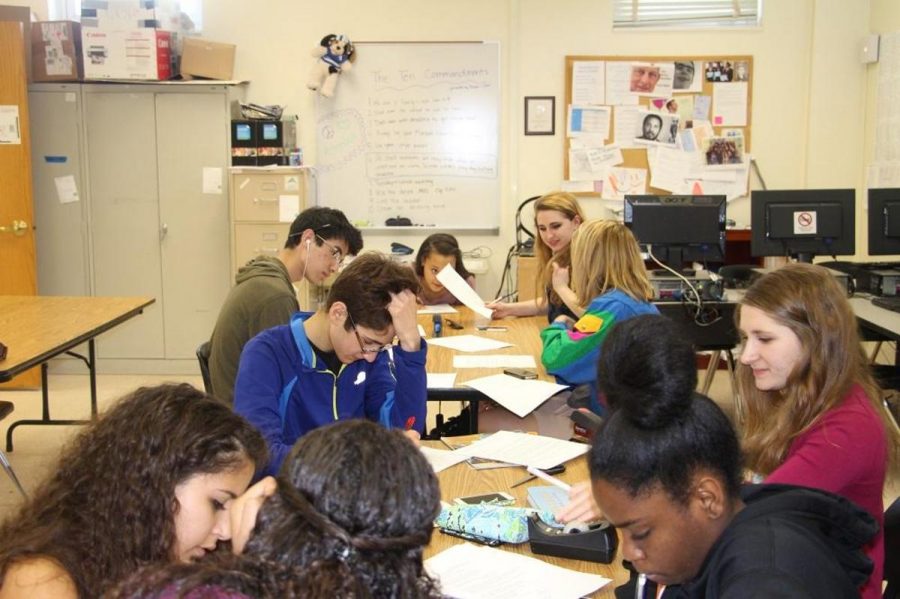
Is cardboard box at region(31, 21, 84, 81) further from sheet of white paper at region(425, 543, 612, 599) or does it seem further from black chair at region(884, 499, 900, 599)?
black chair at region(884, 499, 900, 599)

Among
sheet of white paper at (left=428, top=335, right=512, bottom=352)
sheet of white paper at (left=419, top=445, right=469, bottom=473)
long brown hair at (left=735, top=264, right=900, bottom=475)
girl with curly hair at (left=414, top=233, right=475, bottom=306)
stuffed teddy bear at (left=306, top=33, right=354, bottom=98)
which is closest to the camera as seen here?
long brown hair at (left=735, top=264, right=900, bottom=475)

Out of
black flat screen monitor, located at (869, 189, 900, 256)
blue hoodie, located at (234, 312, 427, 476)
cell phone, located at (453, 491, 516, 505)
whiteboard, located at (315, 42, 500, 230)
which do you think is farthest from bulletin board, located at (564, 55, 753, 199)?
cell phone, located at (453, 491, 516, 505)

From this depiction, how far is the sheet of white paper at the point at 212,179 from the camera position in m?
5.93

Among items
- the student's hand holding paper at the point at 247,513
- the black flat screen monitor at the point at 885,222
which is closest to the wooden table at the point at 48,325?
the student's hand holding paper at the point at 247,513

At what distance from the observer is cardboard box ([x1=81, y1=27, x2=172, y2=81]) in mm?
5789

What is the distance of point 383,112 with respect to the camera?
6.16 m

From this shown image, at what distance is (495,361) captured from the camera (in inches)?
132

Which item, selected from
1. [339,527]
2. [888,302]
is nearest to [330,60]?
[888,302]

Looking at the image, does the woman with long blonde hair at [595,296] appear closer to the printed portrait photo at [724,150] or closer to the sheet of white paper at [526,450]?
the sheet of white paper at [526,450]

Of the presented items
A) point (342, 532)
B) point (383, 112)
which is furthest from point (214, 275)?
point (342, 532)

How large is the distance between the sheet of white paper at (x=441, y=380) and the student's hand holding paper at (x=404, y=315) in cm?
54

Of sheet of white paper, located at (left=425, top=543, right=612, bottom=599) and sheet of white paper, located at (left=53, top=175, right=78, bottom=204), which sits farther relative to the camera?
sheet of white paper, located at (left=53, top=175, right=78, bottom=204)

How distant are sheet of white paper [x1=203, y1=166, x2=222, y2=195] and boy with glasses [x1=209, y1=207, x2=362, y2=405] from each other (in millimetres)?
2843

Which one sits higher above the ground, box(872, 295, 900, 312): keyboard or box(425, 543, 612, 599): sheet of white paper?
box(872, 295, 900, 312): keyboard
